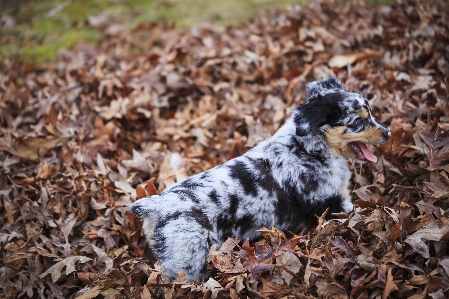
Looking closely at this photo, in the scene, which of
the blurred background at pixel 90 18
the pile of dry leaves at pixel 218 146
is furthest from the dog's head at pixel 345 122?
the blurred background at pixel 90 18

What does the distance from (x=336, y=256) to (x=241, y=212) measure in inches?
38.9

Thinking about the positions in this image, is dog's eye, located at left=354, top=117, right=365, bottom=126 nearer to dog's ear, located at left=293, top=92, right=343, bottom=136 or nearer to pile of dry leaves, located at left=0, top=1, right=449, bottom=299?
dog's ear, located at left=293, top=92, right=343, bottom=136

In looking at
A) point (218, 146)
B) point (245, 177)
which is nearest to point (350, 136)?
point (245, 177)

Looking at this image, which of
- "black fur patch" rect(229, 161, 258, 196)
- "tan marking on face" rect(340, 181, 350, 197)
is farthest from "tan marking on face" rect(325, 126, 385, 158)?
"black fur patch" rect(229, 161, 258, 196)

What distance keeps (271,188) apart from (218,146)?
181 cm

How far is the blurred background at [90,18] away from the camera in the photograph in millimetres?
9023

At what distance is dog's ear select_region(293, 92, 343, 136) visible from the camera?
3.86 meters

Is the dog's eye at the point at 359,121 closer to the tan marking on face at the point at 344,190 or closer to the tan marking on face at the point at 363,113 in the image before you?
the tan marking on face at the point at 363,113

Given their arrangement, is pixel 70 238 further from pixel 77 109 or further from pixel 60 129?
pixel 77 109

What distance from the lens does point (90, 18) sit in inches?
380

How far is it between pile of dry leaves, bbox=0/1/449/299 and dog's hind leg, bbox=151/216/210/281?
0.13 metres

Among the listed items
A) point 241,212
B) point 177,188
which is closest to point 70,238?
point 177,188

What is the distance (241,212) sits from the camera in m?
3.84

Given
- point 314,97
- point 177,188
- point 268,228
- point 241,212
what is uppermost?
point 314,97
